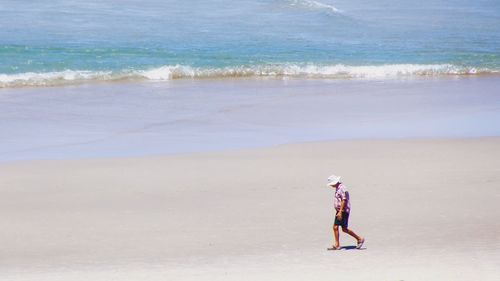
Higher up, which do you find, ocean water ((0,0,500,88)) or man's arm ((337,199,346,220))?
ocean water ((0,0,500,88))

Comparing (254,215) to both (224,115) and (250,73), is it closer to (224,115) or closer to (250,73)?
(224,115)

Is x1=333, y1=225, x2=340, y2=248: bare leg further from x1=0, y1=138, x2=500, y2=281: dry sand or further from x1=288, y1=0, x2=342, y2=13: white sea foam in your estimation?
x1=288, y1=0, x2=342, y2=13: white sea foam

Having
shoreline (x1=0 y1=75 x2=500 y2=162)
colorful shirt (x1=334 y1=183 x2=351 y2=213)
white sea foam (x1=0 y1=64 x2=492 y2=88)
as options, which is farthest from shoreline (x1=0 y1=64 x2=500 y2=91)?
colorful shirt (x1=334 y1=183 x2=351 y2=213)

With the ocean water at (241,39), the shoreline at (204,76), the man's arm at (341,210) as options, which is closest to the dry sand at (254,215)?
the man's arm at (341,210)

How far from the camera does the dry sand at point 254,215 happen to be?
12016 mm

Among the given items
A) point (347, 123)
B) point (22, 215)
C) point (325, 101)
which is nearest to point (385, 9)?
point (325, 101)

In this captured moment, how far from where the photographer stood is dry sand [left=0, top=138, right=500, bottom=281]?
12016mm

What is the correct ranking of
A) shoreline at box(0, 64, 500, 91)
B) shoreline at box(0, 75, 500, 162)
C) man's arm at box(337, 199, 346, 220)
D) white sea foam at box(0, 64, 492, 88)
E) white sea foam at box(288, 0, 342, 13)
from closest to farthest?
man's arm at box(337, 199, 346, 220), shoreline at box(0, 75, 500, 162), shoreline at box(0, 64, 500, 91), white sea foam at box(0, 64, 492, 88), white sea foam at box(288, 0, 342, 13)

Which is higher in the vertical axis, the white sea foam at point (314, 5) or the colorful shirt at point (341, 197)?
the white sea foam at point (314, 5)

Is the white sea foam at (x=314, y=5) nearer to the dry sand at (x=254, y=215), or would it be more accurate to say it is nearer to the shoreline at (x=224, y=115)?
the shoreline at (x=224, y=115)

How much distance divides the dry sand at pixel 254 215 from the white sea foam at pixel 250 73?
10.0 meters

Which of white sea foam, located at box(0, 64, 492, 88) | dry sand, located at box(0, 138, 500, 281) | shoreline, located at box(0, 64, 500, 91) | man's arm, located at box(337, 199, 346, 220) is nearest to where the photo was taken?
dry sand, located at box(0, 138, 500, 281)

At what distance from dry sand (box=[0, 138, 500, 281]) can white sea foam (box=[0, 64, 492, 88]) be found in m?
10.0

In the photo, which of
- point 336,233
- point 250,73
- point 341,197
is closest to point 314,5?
point 250,73
